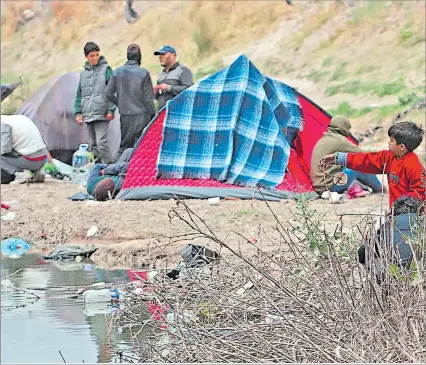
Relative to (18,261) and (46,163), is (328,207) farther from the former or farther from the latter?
(46,163)

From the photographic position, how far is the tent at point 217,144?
12188 mm

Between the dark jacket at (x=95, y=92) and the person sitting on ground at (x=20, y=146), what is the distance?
0.57 m

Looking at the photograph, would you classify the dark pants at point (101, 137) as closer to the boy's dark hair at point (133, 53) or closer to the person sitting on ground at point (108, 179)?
the boy's dark hair at point (133, 53)

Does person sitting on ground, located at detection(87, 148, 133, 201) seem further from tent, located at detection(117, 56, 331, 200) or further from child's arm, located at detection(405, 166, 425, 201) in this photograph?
child's arm, located at detection(405, 166, 425, 201)

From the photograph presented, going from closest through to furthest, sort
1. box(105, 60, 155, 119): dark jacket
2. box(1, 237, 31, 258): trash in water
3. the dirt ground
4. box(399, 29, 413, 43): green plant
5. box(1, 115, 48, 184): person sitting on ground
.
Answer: the dirt ground, box(1, 237, 31, 258): trash in water, box(105, 60, 155, 119): dark jacket, box(1, 115, 48, 184): person sitting on ground, box(399, 29, 413, 43): green plant

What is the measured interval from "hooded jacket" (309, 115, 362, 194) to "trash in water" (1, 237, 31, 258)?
2685mm

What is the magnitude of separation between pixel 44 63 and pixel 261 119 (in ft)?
87.3

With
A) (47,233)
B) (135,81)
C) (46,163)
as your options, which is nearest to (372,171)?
(47,233)

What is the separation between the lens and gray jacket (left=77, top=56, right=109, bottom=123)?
44.8 ft

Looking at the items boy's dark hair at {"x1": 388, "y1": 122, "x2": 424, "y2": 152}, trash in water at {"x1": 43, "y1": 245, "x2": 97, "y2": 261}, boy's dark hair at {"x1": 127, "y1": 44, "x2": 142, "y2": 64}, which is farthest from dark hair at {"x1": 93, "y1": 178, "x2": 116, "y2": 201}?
boy's dark hair at {"x1": 388, "y1": 122, "x2": 424, "y2": 152}

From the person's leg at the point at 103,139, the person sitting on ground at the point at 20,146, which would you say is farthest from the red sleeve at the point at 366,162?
the person's leg at the point at 103,139

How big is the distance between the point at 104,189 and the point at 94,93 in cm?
174

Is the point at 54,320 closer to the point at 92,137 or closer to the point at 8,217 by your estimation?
the point at 8,217

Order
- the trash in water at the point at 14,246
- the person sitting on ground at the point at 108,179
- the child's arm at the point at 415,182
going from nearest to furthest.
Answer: the child's arm at the point at 415,182 < the trash in water at the point at 14,246 < the person sitting on ground at the point at 108,179
